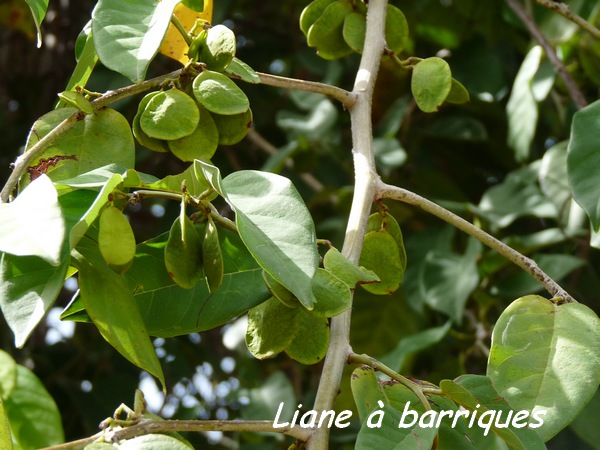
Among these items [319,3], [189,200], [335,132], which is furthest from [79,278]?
[335,132]

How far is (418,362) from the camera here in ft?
5.05

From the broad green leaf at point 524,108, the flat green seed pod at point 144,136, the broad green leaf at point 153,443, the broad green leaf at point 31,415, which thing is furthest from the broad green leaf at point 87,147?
the broad green leaf at point 524,108

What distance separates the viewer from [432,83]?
0.73 m

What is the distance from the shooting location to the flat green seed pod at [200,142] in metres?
0.62

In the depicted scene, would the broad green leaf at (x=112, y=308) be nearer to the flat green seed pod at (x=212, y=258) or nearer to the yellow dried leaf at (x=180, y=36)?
the flat green seed pod at (x=212, y=258)

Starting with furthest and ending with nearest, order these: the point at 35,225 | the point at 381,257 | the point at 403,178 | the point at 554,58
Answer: the point at 403,178 → the point at 554,58 → the point at 381,257 → the point at 35,225

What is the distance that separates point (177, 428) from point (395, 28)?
18.5 inches

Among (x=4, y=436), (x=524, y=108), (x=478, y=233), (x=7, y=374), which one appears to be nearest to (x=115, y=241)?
(x=4, y=436)

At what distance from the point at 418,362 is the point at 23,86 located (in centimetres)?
106

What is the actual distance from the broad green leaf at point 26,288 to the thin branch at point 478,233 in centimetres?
25

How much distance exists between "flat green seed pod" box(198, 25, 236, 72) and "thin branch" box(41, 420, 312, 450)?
9.5 inches

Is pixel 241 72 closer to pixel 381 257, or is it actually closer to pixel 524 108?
pixel 381 257

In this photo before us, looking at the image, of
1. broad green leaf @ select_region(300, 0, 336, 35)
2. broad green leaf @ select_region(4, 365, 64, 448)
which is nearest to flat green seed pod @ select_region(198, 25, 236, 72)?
broad green leaf @ select_region(300, 0, 336, 35)

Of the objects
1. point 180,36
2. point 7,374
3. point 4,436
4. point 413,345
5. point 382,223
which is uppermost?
point 180,36
